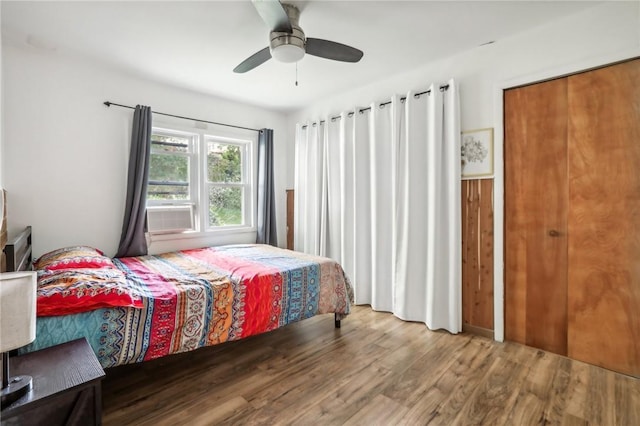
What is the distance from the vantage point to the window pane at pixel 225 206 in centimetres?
401

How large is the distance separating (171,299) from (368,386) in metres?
1.41

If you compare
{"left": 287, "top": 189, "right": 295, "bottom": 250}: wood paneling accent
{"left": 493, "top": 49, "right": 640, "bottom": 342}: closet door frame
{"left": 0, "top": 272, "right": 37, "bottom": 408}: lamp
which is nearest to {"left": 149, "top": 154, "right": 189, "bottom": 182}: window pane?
{"left": 287, "top": 189, "right": 295, "bottom": 250}: wood paneling accent

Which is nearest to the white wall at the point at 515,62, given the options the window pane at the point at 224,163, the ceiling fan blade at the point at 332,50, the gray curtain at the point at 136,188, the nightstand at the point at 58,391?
the ceiling fan blade at the point at 332,50

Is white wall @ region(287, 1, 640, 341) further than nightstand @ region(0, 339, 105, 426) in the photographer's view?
Yes

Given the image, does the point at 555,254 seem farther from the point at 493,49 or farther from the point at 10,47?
the point at 10,47

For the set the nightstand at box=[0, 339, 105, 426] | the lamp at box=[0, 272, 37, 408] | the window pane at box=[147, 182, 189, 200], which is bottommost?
the nightstand at box=[0, 339, 105, 426]

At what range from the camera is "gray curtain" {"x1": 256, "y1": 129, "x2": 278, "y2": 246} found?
4.20 meters

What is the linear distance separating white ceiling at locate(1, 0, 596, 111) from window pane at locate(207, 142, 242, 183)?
1.08m

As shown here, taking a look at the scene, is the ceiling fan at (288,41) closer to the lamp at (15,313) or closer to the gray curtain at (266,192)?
the lamp at (15,313)

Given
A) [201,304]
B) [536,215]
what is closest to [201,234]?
[201,304]

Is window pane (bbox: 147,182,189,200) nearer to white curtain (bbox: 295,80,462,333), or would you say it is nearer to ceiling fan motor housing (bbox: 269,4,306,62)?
white curtain (bbox: 295,80,462,333)

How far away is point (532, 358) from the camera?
230 centimetres

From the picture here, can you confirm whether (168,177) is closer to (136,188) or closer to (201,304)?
(136,188)

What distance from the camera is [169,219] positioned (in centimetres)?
350
